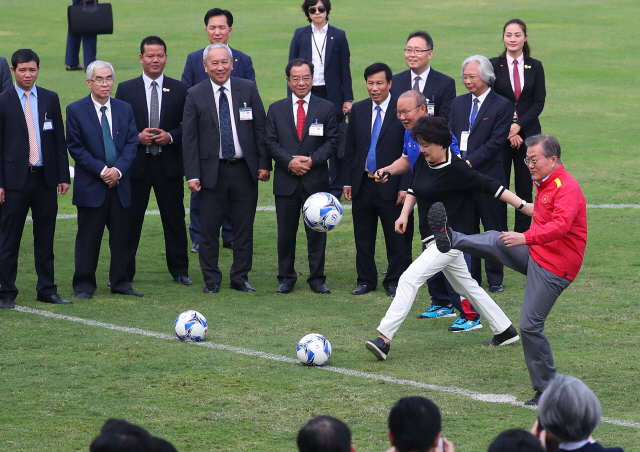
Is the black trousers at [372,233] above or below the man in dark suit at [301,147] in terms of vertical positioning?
below

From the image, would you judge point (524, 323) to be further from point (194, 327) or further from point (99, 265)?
point (99, 265)

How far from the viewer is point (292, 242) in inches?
421

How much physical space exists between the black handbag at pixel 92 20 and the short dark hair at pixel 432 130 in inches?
375

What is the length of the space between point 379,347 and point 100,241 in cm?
369

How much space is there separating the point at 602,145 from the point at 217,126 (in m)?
10.6

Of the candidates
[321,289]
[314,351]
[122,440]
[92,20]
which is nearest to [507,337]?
[314,351]

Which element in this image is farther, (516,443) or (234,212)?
(234,212)

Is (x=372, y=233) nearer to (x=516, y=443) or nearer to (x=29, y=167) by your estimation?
(x=29, y=167)

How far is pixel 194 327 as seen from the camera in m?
8.48

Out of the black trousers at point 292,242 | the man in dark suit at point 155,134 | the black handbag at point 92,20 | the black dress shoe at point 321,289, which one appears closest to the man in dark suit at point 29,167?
the man in dark suit at point 155,134

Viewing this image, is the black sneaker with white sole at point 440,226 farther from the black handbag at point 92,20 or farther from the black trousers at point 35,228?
the black handbag at point 92,20

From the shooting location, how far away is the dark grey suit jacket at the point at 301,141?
10477 millimetres

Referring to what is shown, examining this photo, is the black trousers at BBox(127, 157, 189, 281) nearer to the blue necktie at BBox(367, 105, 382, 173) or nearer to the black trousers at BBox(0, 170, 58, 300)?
the black trousers at BBox(0, 170, 58, 300)

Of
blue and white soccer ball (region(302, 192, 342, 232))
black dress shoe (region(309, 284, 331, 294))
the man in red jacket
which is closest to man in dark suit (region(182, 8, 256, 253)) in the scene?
black dress shoe (region(309, 284, 331, 294))
